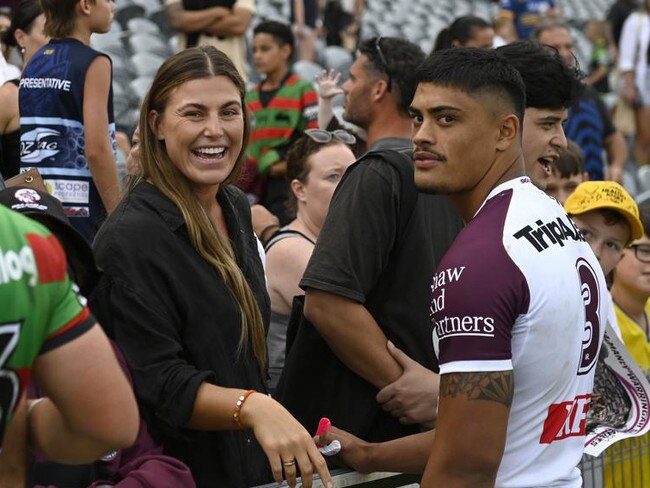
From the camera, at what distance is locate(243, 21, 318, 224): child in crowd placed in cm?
722

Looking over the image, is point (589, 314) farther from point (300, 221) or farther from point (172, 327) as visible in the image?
point (300, 221)

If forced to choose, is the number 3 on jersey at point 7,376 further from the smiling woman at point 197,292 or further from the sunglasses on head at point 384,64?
the sunglasses on head at point 384,64

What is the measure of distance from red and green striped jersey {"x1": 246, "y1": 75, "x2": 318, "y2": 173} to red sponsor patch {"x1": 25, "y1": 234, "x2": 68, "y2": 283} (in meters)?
5.32

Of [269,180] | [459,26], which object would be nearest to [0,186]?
[269,180]

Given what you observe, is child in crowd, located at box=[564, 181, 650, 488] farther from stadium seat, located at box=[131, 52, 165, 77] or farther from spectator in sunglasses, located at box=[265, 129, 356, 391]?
stadium seat, located at box=[131, 52, 165, 77]

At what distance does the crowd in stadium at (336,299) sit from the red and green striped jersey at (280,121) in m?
2.53

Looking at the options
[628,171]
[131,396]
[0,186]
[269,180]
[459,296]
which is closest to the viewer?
[131,396]

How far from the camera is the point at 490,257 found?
2578mm

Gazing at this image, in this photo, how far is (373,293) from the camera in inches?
138

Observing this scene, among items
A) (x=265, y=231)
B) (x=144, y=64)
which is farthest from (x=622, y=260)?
(x=144, y=64)

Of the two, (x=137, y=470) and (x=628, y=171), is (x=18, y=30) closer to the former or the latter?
(x=137, y=470)

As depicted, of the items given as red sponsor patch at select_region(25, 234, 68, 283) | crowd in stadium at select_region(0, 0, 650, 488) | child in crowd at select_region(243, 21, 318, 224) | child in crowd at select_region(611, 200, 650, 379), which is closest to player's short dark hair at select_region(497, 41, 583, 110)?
crowd in stadium at select_region(0, 0, 650, 488)

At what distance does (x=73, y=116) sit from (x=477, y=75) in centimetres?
251

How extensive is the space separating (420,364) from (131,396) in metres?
1.57
